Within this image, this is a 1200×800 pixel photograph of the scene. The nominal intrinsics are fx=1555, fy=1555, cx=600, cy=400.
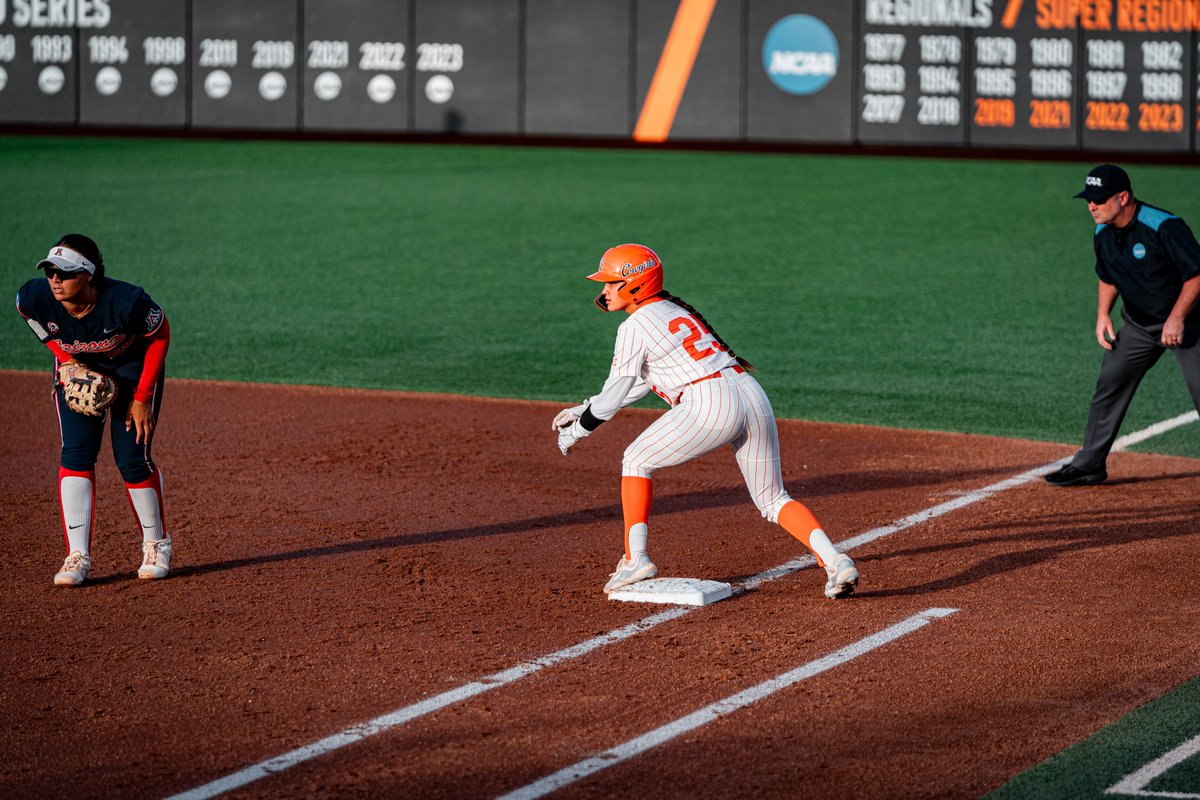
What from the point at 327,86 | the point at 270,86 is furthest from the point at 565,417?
the point at 270,86

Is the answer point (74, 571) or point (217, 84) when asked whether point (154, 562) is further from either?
point (217, 84)

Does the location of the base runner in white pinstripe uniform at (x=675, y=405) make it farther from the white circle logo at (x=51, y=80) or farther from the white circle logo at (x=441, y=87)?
the white circle logo at (x=51, y=80)

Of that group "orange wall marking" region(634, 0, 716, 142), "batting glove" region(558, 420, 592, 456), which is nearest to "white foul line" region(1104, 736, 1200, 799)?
"batting glove" region(558, 420, 592, 456)

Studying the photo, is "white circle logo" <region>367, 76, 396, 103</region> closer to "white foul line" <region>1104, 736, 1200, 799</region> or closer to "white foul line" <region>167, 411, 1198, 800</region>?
"white foul line" <region>167, 411, 1198, 800</region>

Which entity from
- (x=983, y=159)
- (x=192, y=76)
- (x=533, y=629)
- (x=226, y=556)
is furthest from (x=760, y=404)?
(x=192, y=76)

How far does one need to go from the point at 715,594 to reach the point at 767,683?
3.62 ft

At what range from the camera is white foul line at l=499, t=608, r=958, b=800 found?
16.1 feet

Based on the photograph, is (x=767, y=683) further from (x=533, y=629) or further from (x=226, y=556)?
(x=226, y=556)

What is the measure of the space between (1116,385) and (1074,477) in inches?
23.0

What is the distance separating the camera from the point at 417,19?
26109 mm

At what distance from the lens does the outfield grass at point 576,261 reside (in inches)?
489

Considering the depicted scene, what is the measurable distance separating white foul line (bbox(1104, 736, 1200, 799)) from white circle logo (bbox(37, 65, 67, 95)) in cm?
2556

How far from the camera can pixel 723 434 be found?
6.62m

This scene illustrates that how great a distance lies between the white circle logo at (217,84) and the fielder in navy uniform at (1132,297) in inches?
809
